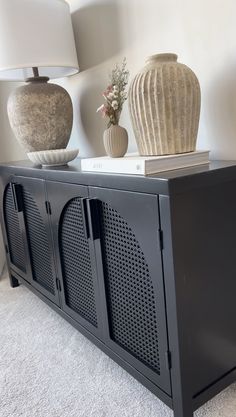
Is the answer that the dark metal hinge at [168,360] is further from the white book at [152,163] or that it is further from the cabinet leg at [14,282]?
the cabinet leg at [14,282]

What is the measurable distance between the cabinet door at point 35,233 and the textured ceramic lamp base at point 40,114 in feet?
0.67

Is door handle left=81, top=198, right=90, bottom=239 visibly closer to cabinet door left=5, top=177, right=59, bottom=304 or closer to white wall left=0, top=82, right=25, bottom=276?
cabinet door left=5, top=177, right=59, bottom=304

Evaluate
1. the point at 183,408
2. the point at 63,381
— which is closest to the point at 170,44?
the point at 183,408

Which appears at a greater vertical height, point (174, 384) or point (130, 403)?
point (174, 384)

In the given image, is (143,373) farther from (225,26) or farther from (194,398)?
(225,26)

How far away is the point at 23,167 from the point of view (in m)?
1.57

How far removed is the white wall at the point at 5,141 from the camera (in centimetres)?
238

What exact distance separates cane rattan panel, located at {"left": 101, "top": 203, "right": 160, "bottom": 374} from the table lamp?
0.69m

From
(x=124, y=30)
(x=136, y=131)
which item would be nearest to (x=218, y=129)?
(x=136, y=131)

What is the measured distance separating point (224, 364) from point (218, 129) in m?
0.75

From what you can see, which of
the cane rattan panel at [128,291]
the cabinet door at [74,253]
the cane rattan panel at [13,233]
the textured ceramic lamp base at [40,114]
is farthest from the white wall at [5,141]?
the cane rattan panel at [128,291]

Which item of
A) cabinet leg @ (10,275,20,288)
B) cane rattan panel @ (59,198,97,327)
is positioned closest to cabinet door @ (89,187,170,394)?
cane rattan panel @ (59,198,97,327)

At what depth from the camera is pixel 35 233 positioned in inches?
64.0

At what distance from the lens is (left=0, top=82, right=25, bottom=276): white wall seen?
7.80 feet
